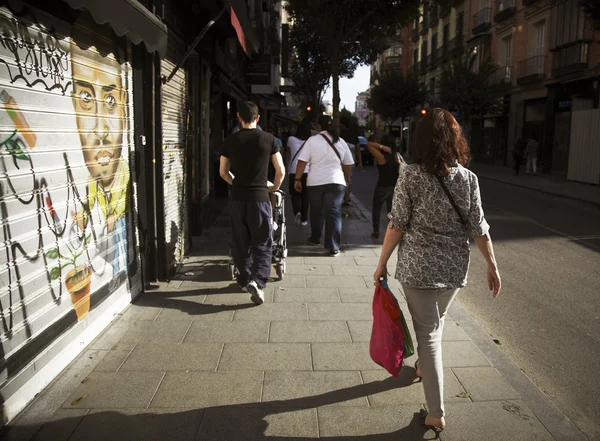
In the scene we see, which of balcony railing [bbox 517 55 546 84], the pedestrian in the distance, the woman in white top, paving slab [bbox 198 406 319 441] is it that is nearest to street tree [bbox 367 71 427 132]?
balcony railing [bbox 517 55 546 84]

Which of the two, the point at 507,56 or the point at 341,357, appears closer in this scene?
the point at 341,357

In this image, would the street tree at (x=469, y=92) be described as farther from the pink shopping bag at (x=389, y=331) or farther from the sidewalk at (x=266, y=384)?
the pink shopping bag at (x=389, y=331)

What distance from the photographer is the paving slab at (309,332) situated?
14.5 feet

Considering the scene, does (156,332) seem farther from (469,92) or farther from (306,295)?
(469,92)

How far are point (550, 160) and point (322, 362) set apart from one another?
79.7 feet

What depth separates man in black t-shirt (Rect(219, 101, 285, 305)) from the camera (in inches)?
207

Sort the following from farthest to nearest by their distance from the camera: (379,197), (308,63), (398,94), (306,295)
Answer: (398,94) → (308,63) → (379,197) → (306,295)

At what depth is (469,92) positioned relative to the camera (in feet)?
97.1

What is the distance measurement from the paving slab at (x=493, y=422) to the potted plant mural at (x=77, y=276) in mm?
2645

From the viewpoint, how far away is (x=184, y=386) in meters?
3.57

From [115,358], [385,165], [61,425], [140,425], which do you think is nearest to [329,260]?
[385,165]

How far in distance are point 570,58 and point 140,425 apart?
24803mm

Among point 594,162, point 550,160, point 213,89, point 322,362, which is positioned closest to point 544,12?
point 550,160

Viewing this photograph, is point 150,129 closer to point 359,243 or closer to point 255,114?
point 255,114
